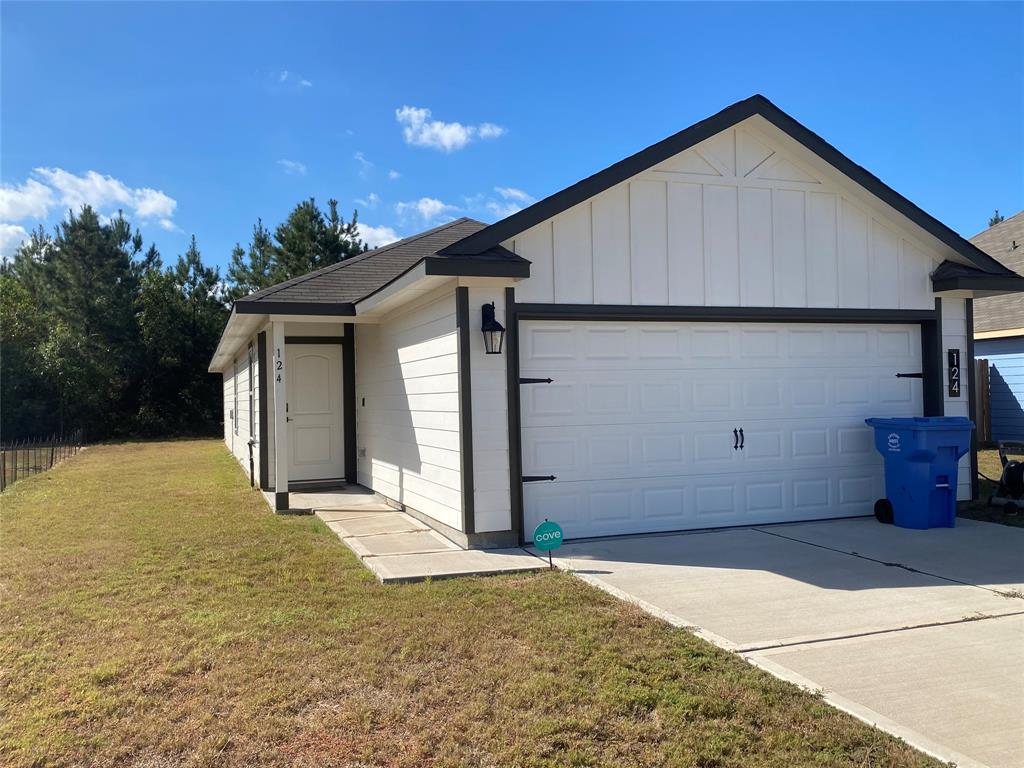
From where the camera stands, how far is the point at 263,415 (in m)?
10.8

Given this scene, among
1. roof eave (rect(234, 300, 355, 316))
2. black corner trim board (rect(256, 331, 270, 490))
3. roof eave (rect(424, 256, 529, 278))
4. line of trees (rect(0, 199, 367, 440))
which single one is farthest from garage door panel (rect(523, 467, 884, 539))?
line of trees (rect(0, 199, 367, 440))

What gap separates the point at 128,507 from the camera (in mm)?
9852

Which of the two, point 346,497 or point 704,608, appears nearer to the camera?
point 704,608

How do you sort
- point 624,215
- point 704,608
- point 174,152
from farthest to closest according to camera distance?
point 174,152 < point 624,215 < point 704,608

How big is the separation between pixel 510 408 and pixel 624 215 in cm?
219

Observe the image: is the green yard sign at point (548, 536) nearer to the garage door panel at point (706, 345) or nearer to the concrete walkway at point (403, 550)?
the concrete walkway at point (403, 550)

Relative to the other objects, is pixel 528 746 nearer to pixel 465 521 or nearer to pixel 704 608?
pixel 704 608

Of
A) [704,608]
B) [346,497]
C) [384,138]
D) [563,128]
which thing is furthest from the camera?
[384,138]

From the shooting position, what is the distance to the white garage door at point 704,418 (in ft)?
23.5

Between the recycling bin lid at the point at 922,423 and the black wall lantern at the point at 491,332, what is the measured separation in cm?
401

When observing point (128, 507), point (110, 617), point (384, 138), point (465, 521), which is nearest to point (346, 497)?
point (128, 507)

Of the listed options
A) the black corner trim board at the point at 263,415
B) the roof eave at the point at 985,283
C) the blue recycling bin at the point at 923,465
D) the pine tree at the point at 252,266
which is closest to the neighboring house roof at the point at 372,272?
the black corner trim board at the point at 263,415

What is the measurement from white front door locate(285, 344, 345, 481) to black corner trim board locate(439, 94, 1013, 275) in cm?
Answer: 540

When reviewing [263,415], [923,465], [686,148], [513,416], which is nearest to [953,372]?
[923,465]
